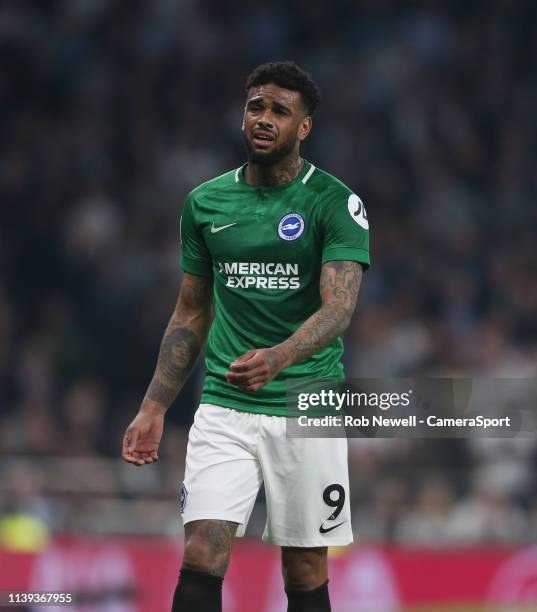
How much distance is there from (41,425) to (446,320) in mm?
3475

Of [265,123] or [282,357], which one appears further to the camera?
[265,123]

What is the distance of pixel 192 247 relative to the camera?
17.4 ft

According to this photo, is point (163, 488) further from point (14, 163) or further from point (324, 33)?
point (324, 33)

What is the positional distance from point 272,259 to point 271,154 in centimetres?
38

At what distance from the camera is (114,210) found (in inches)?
507

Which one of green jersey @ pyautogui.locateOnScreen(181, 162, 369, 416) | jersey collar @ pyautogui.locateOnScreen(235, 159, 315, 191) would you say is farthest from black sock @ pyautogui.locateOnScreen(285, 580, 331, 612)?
jersey collar @ pyautogui.locateOnScreen(235, 159, 315, 191)

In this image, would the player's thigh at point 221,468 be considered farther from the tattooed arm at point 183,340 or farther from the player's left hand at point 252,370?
the player's left hand at point 252,370

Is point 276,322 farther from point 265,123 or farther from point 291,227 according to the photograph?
point 265,123

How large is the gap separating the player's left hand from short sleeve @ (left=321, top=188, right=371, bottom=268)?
2.13 ft

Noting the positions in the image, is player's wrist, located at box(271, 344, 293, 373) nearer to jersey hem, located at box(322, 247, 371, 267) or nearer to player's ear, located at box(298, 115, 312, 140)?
jersey hem, located at box(322, 247, 371, 267)

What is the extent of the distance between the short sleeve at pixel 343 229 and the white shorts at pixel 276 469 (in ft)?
2.07

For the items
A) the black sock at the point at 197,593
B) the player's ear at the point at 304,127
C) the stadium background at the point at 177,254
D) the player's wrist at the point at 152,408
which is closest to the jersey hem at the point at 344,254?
the player's ear at the point at 304,127

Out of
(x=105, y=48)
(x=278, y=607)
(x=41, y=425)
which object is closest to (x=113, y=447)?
(x=41, y=425)

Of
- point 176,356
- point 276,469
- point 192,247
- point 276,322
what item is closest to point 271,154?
point 192,247
